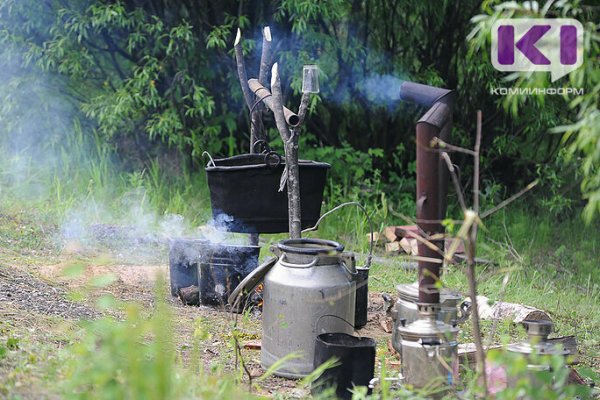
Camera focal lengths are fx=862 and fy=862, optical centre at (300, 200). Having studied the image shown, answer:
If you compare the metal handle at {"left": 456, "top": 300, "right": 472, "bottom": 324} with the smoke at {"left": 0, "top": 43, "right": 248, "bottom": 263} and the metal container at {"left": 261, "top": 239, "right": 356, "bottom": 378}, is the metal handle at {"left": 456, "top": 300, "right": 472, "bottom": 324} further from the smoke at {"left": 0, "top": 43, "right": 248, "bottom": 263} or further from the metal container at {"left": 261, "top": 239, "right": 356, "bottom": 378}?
the smoke at {"left": 0, "top": 43, "right": 248, "bottom": 263}

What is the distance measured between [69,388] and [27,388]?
353 mm

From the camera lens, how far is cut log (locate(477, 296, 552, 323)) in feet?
17.0

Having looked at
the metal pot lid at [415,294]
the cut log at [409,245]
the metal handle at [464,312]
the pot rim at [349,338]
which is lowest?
the cut log at [409,245]

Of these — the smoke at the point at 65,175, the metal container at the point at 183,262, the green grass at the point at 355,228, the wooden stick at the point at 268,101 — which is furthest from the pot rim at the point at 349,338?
the smoke at the point at 65,175

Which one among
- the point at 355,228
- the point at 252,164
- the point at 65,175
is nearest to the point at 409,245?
the point at 355,228

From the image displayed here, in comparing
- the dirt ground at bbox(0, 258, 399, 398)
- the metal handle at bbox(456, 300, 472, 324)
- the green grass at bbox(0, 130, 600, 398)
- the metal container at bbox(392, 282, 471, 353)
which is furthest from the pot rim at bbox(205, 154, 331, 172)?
the metal handle at bbox(456, 300, 472, 324)

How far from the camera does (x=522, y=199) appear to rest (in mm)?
9289

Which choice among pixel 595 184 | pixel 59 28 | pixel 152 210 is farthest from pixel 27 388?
pixel 59 28

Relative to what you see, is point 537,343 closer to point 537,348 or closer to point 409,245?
point 537,348

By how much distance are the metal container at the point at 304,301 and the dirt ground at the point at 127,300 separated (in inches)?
5.9

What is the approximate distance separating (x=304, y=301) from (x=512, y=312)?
177 centimetres

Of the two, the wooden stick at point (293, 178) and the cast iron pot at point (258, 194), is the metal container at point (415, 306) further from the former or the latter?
the cast iron pot at point (258, 194)

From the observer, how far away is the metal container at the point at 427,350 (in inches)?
139

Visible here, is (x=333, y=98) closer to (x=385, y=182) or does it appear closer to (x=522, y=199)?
(x=385, y=182)
